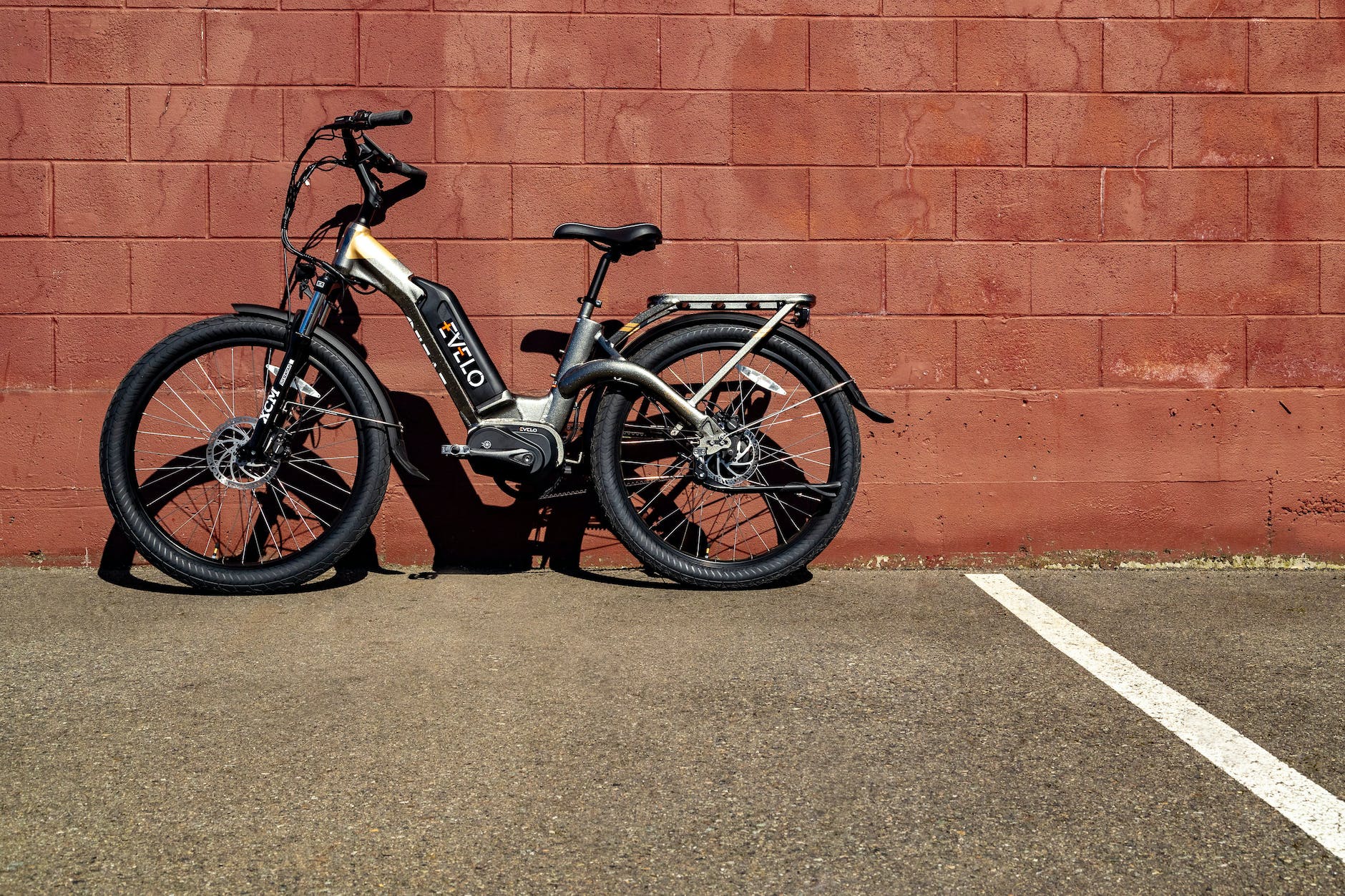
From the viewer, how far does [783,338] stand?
400 centimetres

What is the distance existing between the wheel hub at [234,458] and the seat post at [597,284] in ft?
3.80

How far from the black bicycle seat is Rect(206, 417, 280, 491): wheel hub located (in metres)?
1.22

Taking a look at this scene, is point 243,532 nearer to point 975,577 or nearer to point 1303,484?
point 975,577

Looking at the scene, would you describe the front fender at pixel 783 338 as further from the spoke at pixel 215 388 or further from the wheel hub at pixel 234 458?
the spoke at pixel 215 388

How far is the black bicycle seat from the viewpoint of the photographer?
153 inches

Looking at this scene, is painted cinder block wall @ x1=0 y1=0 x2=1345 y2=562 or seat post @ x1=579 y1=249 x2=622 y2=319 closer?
seat post @ x1=579 y1=249 x2=622 y2=319

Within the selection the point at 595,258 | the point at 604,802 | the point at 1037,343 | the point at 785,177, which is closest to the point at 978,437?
the point at 1037,343

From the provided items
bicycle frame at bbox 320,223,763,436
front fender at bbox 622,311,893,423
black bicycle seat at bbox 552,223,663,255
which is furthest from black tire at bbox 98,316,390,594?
front fender at bbox 622,311,893,423

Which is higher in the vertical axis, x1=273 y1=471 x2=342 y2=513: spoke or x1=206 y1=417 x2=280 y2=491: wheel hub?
x1=206 y1=417 x2=280 y2=491: wheel hub

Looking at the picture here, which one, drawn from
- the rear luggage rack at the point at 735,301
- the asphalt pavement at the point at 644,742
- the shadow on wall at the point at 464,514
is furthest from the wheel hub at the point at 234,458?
the rear luggage rack at the point at 735,301

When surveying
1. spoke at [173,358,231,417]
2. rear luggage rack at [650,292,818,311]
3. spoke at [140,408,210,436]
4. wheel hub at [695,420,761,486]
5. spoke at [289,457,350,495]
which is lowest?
spoke at [289,457,350,495]

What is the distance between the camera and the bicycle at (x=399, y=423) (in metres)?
3.86

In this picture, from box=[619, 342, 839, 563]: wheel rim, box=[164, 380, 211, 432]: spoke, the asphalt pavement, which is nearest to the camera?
the asphalt pavement

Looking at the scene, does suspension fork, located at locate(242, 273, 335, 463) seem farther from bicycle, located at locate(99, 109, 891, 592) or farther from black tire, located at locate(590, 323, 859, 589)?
black tire, located at locate(590, 323, 859, 589)
